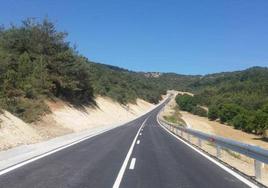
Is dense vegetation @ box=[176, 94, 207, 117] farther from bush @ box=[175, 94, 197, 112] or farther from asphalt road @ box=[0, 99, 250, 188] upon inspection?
asphalt road @ box=[0, 99, 250, 188]

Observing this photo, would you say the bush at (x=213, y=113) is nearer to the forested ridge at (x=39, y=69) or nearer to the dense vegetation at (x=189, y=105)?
the dense vegetation at (x=189, y=105)

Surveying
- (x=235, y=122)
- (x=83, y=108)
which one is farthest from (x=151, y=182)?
(x=235, y=122)

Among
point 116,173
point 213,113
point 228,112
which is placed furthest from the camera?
point 213,113

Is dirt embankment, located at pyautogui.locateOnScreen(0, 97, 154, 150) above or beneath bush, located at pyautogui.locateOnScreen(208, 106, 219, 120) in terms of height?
beneath

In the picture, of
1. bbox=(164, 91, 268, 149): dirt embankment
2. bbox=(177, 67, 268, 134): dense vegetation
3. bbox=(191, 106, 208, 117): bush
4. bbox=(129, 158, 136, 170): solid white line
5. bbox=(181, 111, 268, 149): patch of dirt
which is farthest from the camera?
bbox=(191, 106, 208, 117): bush

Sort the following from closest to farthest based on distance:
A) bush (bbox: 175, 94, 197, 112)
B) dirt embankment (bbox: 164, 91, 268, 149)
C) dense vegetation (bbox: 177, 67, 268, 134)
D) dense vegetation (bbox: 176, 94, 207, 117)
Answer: dirt embankment (bbox: 164, 91, 268, 149), dense vegetation (bbox: 177, 67, 268, 134), dense vegetation (bbox: 176, 94, 207, 117), bush (bbox: 175, 94, 197, 112)

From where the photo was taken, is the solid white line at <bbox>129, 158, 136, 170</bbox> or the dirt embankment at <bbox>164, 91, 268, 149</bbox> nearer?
the solid white line at <bbox>129, 158, 136, 170</bbox>

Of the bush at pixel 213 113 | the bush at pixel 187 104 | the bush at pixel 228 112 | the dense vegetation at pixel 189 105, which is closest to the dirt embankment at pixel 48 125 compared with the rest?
the bush at pixel 228 112

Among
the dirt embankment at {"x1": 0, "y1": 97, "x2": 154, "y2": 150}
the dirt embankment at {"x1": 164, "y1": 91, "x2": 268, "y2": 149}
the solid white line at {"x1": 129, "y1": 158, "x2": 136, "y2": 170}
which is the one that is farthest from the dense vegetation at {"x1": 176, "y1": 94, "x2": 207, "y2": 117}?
the solid white line at {"x1": 129, "y1": 158, "x2": 136, "y2": 170}

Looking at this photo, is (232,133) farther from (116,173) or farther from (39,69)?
(116,173)

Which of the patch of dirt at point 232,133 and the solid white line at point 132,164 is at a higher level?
the solid white line at point 132,164

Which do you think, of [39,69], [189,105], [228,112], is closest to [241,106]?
[228,112]

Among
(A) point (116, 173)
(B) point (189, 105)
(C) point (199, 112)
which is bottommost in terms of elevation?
(A) point (116, 173)

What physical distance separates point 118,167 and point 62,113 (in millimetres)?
31035
